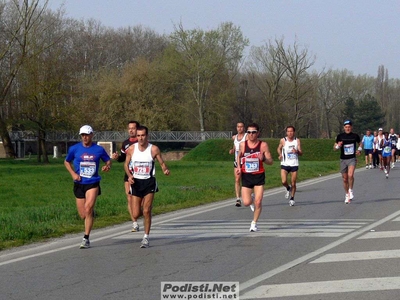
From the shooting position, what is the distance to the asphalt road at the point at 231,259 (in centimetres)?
767

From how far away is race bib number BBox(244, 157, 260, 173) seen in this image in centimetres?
1271

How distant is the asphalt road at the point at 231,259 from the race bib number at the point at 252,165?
1.06m

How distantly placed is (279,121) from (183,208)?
196ft

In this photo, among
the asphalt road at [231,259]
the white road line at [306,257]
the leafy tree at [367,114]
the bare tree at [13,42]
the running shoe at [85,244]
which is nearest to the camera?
the asphalt road at [231,259]

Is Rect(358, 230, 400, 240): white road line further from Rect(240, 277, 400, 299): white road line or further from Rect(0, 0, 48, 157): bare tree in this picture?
Rect(0, 0, 48, 157): bare tree

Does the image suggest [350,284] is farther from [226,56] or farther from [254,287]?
[226,56]

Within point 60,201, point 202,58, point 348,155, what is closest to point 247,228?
point 348,155

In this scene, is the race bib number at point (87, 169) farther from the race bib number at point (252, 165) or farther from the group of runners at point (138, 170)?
the race bib number at point (252, 165)

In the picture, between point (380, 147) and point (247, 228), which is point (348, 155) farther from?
point (380, 147)

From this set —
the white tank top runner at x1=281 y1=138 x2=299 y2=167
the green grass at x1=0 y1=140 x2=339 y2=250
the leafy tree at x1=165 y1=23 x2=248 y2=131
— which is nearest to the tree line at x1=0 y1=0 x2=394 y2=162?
the leafy tree at x1=165 y1=23 x2=248 y2=131

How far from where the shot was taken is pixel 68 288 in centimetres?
792

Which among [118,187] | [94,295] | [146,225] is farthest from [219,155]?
[94,295]

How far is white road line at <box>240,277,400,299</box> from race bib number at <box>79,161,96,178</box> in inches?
171

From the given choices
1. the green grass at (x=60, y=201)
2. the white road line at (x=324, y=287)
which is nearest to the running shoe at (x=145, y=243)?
the green grass at (x=60, y=201)
